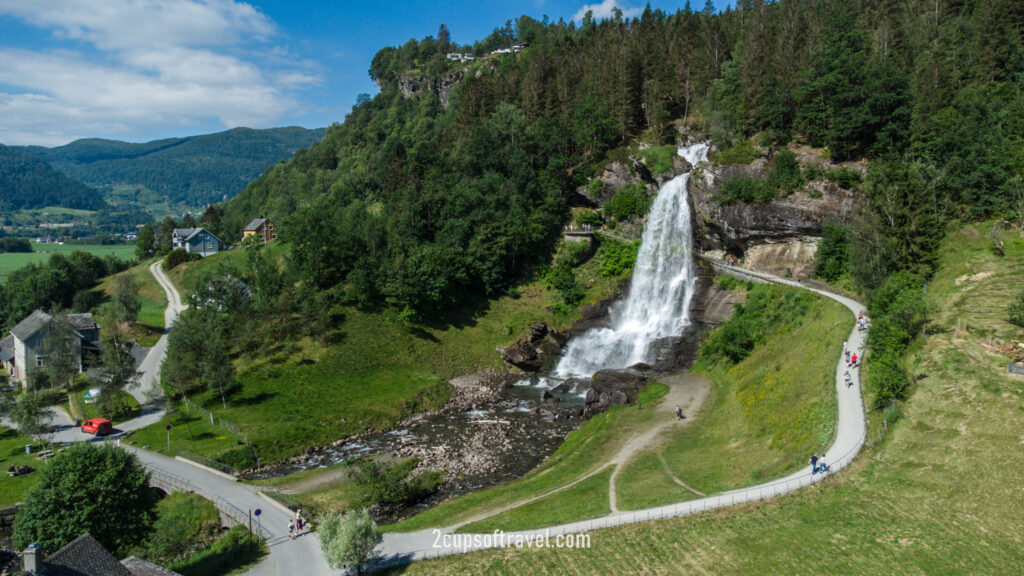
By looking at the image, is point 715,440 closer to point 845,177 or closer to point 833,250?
point 833,250

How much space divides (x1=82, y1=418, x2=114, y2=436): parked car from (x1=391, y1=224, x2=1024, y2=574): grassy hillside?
3107cm

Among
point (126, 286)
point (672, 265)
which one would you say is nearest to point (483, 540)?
point (672, 265)

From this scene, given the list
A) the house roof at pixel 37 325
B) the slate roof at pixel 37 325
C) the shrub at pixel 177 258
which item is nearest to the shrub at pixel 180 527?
the house roof at pixel 37 325

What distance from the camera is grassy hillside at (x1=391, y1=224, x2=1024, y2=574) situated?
63.6 feet

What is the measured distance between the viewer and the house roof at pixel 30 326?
54062 millimetres

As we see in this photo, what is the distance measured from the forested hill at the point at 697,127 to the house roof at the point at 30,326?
25.1 meters

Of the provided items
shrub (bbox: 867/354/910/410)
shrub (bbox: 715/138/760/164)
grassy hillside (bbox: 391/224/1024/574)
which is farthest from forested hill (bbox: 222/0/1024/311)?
grassy hillside (bbox: 391/224/1024/574)

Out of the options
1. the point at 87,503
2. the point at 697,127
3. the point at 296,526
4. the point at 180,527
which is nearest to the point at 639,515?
the point at 296,526

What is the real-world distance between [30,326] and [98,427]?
26049 millimetres

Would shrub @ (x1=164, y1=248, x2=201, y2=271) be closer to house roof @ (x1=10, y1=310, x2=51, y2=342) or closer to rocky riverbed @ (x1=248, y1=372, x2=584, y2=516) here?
A: house roof @ (x1=10, y1=310, x2=51, y2=342)

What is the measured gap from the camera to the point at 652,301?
57.0 m

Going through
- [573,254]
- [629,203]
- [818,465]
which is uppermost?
[629,203]

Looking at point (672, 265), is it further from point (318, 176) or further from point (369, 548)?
point (318, 176)

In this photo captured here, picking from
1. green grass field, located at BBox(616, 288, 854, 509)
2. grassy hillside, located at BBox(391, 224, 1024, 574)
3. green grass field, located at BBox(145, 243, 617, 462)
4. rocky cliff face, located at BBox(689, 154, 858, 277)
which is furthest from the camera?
rocky cliff face, located at BBox(689, 154, 858, 277)
